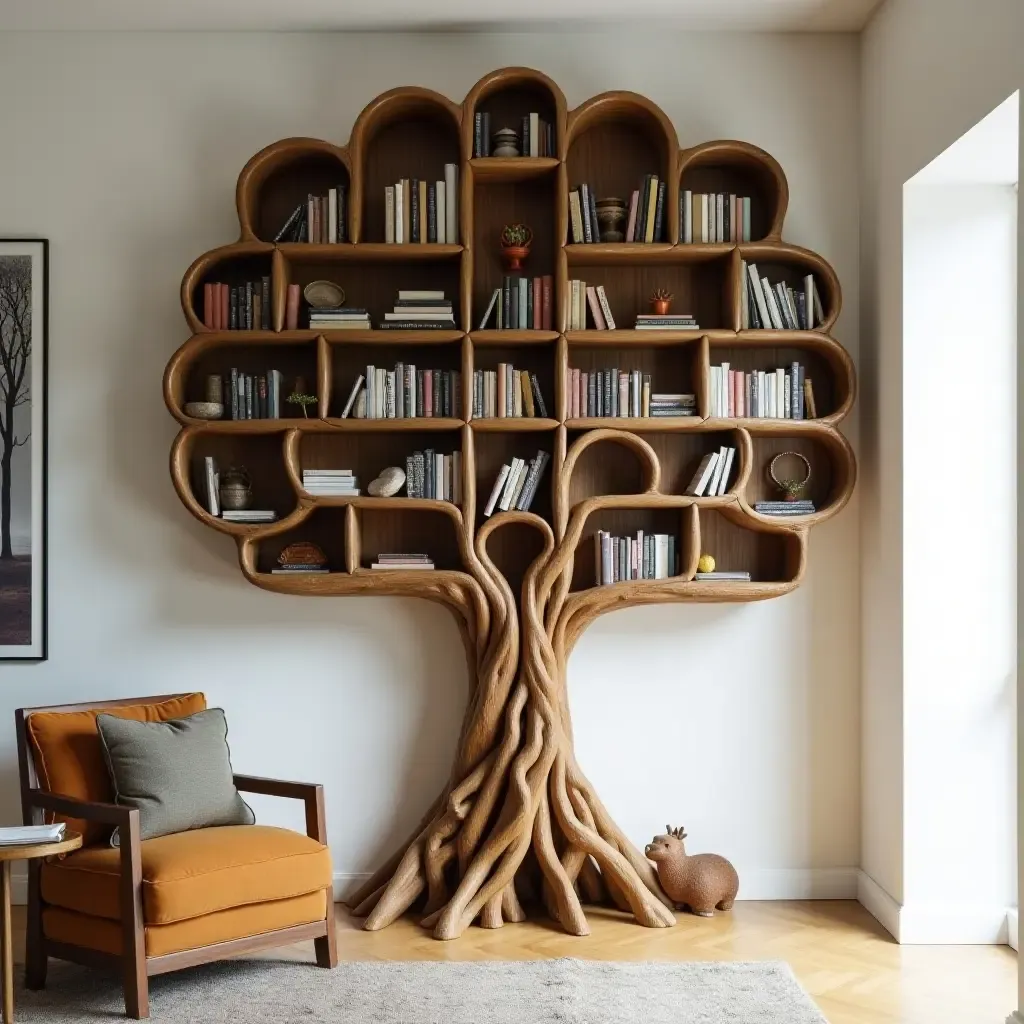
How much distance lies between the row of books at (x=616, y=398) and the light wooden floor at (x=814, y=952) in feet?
5.48

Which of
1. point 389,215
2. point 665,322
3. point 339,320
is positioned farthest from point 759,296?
point 339,320

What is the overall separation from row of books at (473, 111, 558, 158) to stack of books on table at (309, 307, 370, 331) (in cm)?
67

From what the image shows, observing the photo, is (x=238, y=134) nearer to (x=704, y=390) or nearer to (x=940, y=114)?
(x=704, y=390)

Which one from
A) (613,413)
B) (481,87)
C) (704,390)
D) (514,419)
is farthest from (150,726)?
(481,87)

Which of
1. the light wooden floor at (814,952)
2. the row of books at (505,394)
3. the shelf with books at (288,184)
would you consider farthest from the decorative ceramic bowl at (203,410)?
the light wooden floor at (814,952)

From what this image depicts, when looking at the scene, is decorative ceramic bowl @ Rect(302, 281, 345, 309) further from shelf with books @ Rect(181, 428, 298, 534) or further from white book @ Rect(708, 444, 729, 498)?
white book @ Rect(708, 444, 729, 498)

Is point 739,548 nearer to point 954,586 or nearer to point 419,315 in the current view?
point 954,586

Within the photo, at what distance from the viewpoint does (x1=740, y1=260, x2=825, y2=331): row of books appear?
4074mm

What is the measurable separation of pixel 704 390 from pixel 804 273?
2.11ft

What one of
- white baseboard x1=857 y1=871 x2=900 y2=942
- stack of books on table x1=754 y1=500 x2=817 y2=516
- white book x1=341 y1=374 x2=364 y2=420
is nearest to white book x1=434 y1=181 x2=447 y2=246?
white book x1=341 y1=374 x2=364 y2=420

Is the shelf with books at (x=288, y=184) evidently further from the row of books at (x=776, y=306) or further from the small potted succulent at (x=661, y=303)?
the row of books at (x=776, y=306)

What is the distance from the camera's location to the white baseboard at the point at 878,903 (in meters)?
3.82

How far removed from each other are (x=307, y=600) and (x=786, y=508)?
1696 millimetres

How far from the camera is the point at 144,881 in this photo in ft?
10.2
